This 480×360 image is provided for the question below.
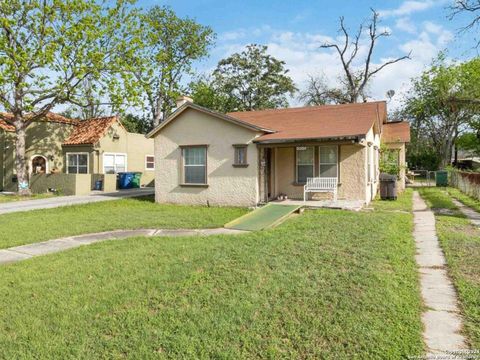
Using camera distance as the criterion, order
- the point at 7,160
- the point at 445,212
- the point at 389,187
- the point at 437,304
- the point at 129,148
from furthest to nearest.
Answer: the point at 129,148, the point at 7,160, the point at 389,187, the point at 445,212, the point at 437,304

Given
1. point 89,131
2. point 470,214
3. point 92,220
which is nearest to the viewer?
point 92,220

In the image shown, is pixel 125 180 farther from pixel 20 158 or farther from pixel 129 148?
pixel 20 158

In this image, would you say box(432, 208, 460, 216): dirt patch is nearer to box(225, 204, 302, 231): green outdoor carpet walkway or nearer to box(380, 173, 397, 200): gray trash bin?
box(380, 173, 397, 200): gray trash bin

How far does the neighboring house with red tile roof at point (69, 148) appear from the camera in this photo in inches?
882

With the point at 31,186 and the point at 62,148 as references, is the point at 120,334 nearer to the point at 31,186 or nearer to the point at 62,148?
the point at 31,186

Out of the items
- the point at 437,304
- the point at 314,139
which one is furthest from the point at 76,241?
the point at 314,139

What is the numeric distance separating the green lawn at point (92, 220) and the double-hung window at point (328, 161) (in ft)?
11.6

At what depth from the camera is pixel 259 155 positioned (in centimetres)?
1316

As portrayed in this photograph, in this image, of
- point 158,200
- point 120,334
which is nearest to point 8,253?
point 120,334

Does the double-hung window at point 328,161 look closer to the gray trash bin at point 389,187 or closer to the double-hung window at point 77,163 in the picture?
the gray trash bin at point 389,187

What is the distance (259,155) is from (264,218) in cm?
370

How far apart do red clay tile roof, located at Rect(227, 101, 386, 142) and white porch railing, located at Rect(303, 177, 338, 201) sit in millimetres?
1798

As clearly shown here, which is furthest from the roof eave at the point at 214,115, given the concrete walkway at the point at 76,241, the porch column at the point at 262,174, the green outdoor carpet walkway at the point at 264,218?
the concrete walkway at the point at 76,241

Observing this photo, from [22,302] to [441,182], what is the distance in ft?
84.2
